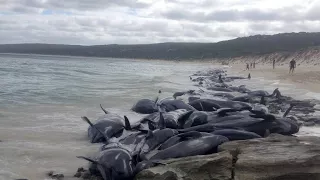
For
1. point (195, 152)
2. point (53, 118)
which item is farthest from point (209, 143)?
point (53, 118)

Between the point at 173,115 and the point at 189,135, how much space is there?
2958 millimetres

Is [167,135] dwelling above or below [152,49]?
above

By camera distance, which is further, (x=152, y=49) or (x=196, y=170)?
(x=152, y=49)

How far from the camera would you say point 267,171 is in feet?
19.1

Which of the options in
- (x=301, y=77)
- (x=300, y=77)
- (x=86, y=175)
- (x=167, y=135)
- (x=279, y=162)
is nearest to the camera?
(x=279, y=162)

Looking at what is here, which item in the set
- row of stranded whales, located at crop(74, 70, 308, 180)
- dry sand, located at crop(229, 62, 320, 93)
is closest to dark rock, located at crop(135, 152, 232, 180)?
row of stranded whales, located at crop(74, 70, 308, 180)

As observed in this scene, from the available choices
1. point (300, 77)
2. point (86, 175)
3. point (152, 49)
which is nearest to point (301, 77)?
point (300, 77)

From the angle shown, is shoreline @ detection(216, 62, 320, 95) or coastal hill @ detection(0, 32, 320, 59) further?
coastal hill @ detection(0, 32, 320, 59)

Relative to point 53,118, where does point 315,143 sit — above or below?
above


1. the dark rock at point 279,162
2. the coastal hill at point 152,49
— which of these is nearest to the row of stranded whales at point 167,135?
the dark rock at point 279,162

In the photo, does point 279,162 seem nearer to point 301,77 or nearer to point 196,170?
point 196,170

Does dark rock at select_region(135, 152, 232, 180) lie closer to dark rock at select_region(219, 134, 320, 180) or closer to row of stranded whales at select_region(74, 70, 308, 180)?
dark rock at select_region(219, 134, 320, 180)

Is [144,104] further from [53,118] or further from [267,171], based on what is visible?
[267,171]

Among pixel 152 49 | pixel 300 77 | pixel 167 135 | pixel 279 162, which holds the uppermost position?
pixel 279 162
